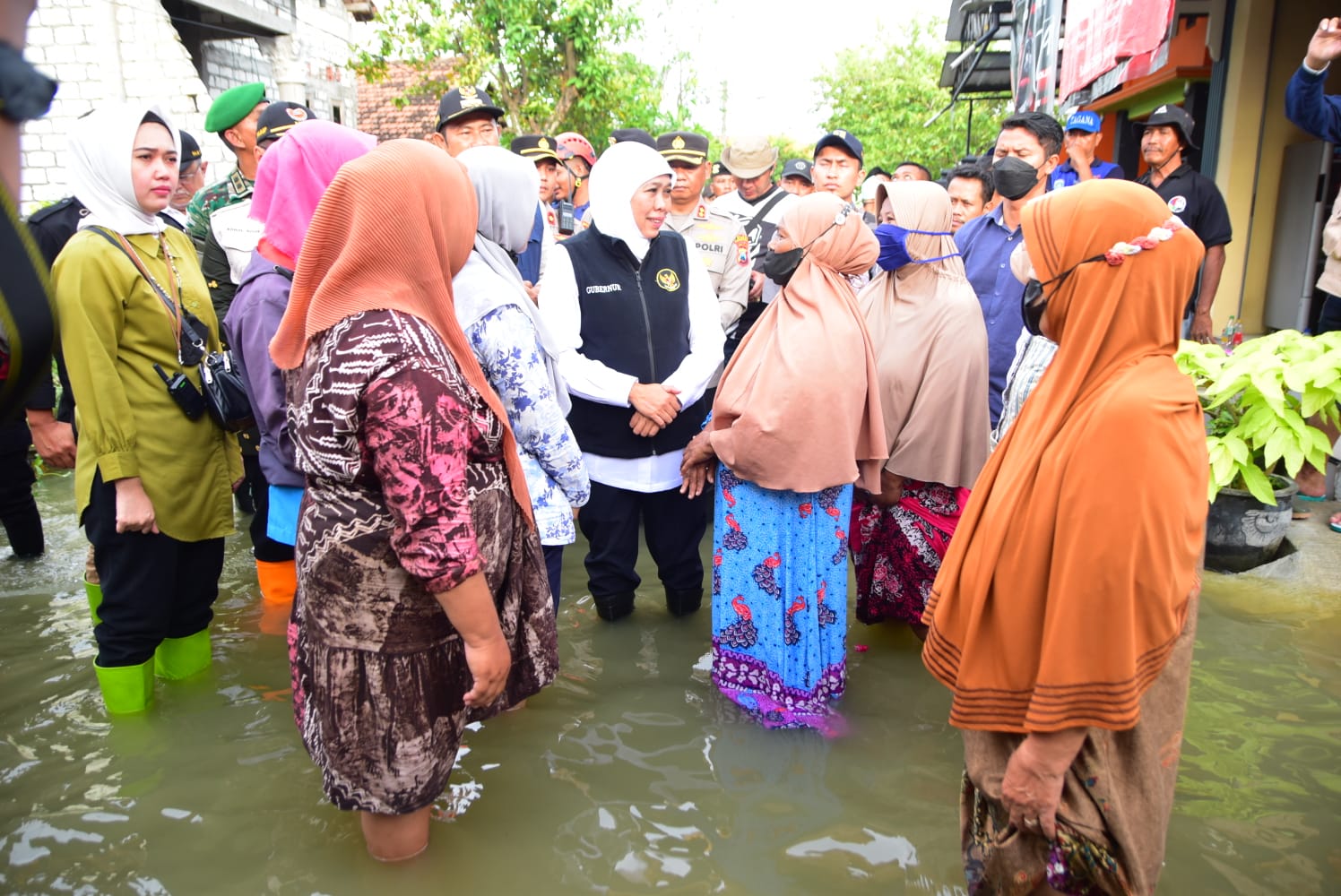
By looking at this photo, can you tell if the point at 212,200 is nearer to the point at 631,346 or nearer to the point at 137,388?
the point at 137,388

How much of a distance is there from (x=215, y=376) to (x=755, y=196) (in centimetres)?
384

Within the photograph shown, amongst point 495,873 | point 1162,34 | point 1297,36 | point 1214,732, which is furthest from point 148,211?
point 1297,36

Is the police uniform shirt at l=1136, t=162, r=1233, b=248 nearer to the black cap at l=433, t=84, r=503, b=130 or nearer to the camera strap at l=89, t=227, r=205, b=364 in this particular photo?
the black cap at l=433, t=84, r=503, b=130

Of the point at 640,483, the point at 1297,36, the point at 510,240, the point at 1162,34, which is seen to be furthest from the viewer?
the point at 1297,36

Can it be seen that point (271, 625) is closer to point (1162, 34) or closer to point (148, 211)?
point (148, 211)

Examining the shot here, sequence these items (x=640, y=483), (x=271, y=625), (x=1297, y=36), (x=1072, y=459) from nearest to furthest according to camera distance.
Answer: (x=1072, y=459), (x=640, y=483), (x=271, y=625), (x=1297, y=36)

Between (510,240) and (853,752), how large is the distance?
2005 mm

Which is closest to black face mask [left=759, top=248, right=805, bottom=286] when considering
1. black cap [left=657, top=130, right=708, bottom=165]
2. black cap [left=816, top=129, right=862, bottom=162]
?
black cap [left=657, top=130, right=708, bottom=165]

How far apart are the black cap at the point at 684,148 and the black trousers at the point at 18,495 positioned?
11.7ft

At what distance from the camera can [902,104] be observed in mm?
24109

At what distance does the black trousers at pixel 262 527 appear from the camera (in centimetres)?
393

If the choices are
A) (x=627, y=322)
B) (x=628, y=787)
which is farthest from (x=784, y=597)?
(x=627, y=322)

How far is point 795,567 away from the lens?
304 cm

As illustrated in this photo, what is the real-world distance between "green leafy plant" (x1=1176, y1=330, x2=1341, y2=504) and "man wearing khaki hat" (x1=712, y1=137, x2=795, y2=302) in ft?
7.44
